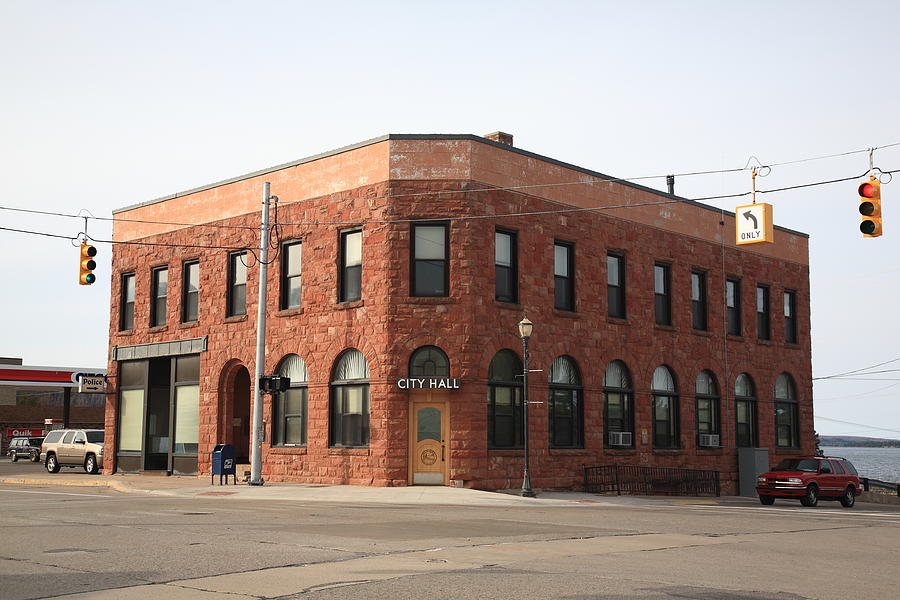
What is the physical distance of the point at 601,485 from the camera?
30812mm

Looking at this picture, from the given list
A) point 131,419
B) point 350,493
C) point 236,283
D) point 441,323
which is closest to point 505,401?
point 441,323

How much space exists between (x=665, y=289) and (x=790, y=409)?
9.57 meters

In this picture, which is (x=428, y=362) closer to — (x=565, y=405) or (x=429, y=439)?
(x=429, y=439)

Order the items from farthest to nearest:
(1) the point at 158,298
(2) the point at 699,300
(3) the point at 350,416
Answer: (2) the point at 699,300 < (1) the point at 158,298 < (3) the point at 350,416

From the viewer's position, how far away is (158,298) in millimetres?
36312

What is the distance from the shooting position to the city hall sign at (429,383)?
27438 millimetres

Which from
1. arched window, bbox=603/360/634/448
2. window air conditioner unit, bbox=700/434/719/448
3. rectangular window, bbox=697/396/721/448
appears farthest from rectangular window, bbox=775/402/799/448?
arched window, bbox=603/360/634/448

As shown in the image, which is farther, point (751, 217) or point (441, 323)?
point (441, 323)

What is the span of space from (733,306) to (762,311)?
2.25 metres

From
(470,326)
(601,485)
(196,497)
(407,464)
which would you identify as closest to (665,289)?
(601,485)

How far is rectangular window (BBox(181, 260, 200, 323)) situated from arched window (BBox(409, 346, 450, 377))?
396 inches

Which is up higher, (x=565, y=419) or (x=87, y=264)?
(x=87, y=264)

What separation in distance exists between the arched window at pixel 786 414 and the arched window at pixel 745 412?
1.64 metres

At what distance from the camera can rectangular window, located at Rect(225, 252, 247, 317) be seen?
32.9m
